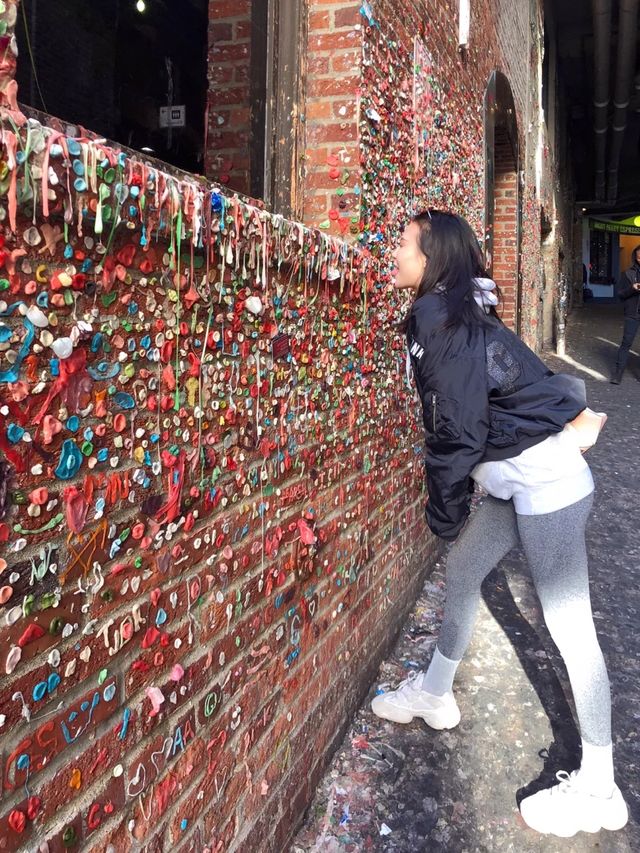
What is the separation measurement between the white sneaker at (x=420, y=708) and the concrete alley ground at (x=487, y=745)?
1.6 inches

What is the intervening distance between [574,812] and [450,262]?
1.76 meters

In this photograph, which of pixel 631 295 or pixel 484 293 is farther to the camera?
pixel 631 295

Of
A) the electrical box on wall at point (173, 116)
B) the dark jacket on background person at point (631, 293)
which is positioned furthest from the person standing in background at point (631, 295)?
the electrical box on wall at point (173, 116)

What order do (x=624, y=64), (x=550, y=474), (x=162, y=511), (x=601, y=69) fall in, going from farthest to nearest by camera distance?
(x=601, y=69) < (x=624, y=64) < (x=550, y=474) < (x=162, y=511)

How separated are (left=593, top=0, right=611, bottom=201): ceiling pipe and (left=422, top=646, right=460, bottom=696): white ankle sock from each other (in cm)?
1225

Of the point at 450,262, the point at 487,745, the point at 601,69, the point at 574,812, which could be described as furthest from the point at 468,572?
the point at 601,69

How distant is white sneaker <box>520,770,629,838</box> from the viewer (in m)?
2.08

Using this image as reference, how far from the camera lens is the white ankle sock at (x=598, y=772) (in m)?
2.10

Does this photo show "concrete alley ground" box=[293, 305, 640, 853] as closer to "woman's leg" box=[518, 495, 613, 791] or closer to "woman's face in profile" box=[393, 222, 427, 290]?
"woman's leg" box=[518, 495, 613, 791]

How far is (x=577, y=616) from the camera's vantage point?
2.09 metres

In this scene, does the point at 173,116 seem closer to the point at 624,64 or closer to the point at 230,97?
the point at 230,97

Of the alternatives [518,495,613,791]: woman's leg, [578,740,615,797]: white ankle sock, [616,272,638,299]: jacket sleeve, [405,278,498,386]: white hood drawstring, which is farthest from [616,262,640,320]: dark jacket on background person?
[578,740,615,797]: white ankle sock

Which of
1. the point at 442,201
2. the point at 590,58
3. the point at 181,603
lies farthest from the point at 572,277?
the point at 181,603

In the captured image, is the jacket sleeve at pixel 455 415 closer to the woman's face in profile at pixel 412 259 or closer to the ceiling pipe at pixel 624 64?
the woman's face in profile at pixel 412 259
